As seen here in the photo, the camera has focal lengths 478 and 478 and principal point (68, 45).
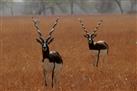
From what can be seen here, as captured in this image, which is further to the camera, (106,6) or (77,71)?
A: (106,6)

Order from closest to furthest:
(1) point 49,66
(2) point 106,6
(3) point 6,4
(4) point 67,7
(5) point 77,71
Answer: (1) point 49,66 < (5) point 77,71 < (2) point 106,6 < (4) point 67,7 < (3) point 6,4

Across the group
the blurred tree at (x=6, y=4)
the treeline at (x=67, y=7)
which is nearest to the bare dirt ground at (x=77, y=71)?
the treeline at (x=67, y=7)

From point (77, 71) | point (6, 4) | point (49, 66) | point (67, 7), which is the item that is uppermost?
point (49, 66)

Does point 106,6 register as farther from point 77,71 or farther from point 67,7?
point 77,71

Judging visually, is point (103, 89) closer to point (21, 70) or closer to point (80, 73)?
point (80, 73)

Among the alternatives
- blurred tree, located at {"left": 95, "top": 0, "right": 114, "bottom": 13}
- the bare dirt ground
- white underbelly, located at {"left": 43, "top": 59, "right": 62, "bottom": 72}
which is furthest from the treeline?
white underbelly, located at {"left": 43, "top": 59, "right": 62, "bottom": 72}

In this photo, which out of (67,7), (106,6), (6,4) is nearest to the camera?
(106,6)

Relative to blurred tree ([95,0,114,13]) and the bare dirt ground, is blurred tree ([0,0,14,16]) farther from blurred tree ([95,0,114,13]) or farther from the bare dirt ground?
the bare dirt ground

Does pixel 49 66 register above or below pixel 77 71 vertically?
above

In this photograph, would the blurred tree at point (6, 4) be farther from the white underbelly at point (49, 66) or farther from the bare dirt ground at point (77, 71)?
the white underbelly at point (49, 66)

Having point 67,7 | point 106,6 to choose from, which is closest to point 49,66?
point 106,6

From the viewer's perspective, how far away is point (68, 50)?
76.5 ft

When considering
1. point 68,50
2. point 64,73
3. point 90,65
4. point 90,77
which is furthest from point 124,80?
point 68,50

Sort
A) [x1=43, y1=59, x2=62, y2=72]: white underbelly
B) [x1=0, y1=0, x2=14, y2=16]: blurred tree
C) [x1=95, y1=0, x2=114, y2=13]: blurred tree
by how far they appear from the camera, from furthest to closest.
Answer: [x1=0, y1=0, x2=14, y2=16]: blurred tree
[x1=95, y1=0, x2=114, y2=13]: blurred tree
[x1=43, y1=59, x2=62, y2=72]: white underbelly
